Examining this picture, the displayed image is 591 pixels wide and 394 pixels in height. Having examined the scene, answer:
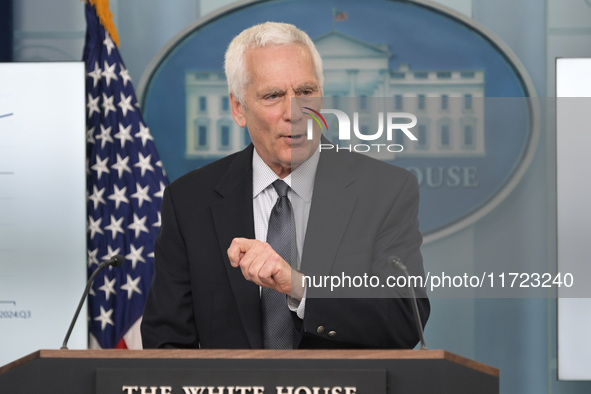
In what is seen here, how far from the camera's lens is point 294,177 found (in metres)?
2.20

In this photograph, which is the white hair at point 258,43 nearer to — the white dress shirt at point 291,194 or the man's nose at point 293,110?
the man's nose at point 293,110

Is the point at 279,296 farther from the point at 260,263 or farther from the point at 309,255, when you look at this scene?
the point at 260,263

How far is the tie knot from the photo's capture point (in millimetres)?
2262

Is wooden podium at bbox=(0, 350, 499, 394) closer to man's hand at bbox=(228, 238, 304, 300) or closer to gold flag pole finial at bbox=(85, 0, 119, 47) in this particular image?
man's hand at bbox=(228, 238, 304, 300)

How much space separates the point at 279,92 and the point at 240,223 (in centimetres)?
41

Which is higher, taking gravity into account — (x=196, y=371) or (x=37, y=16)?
(x=37, y=16)

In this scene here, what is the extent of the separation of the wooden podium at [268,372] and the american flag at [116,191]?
6.67ft

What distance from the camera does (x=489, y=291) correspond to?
6.44 feet

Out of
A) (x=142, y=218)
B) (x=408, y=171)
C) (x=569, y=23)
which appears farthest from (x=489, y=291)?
(x=569, y=23)

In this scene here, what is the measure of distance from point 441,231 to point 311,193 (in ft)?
1.41

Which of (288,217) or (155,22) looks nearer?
(288,217)

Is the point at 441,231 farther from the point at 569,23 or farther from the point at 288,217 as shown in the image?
the point at 569,23

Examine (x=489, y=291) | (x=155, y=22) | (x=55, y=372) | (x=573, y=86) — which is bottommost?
(x=55, y=372)
